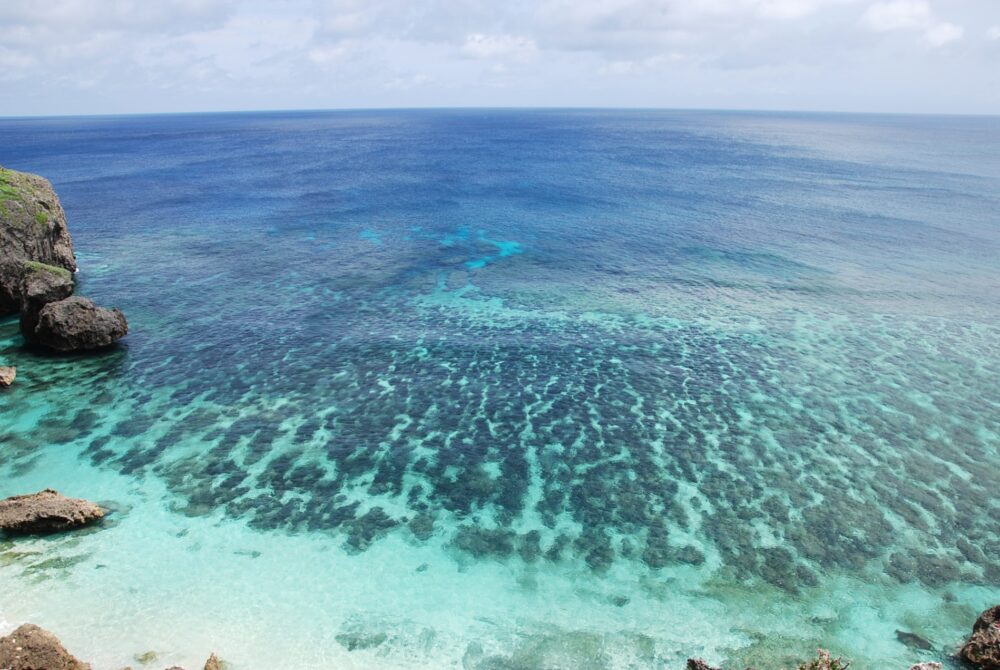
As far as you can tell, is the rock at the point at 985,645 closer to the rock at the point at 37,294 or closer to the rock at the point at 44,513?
the rock at the point at 44,513

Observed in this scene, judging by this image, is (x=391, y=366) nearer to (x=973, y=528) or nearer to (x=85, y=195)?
(x=973, y=528)

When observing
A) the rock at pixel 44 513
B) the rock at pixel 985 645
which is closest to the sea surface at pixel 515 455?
the rock at pixel 44 513

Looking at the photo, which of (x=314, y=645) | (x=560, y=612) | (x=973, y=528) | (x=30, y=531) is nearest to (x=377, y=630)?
(x=314, y=645)

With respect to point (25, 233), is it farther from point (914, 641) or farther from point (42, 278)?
point (914, 641)

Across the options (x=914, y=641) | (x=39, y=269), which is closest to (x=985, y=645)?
(x=914, y=641)

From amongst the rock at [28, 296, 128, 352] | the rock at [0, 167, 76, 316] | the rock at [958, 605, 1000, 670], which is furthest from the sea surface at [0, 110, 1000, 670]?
the rock at [0, 167, 76, 316]

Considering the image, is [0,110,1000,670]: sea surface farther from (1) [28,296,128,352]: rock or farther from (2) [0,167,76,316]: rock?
(2) [0,167,76,316]: rock

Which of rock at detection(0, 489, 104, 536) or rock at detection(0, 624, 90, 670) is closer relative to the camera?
rock at detection(0, 624, 90, 670)

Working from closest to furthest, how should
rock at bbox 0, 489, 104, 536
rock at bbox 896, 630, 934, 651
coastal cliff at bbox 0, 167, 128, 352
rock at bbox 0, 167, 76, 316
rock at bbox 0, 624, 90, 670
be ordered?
rock at bbox 0, 624, 90, 670 < rock at bbox 896, 630, 934, 651 < rock at bbox 0, 489, 104, 536 < coastal cliff at bbox 0, 167, 128, 352 < rock at bbox 0, 167, 76, 316
